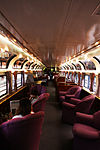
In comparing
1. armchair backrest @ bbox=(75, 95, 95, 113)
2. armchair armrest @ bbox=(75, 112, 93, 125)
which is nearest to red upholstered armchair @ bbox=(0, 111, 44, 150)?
armchair armrest @ bbox=(75, 112, 93, 125)

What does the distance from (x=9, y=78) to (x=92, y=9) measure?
3815 mm

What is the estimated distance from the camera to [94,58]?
4176 mm

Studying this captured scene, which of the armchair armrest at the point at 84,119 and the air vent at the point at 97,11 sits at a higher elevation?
the air vent at the point at 97,11

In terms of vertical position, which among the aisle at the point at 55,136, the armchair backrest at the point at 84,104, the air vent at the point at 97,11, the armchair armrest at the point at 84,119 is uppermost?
the air vent at the point at 97,11

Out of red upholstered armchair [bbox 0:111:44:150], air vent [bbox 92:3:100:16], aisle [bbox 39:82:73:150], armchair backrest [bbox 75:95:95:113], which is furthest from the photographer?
armchair backrest [bbox 75:95:95:113]

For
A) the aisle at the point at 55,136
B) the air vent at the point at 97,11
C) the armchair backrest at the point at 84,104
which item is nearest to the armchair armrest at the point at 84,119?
the armchair backrest at the point at 84,104

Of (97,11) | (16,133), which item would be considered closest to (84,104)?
(16,133)

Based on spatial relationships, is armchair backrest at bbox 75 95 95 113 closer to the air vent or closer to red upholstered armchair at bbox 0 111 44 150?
red upholstered armchair at bbox 0 111 44 150

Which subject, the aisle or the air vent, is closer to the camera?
the air vent

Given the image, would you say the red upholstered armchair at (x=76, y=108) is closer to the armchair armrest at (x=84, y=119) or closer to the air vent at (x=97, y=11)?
the armchair armrest at (x=84, y=119)

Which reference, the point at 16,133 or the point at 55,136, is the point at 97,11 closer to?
the point at 16,133

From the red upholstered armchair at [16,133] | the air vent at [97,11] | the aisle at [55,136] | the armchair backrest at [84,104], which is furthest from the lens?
the armchair backrest at [84,104]

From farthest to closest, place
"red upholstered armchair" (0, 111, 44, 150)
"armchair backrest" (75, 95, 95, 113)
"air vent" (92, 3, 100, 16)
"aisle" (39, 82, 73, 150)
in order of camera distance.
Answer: "armchair backrest" (75, 95, 95, 113) < "aisle" (39, 82, 73, 150) < "red upholstered armchair" (0, 111, 44, 150) < "air vent" (92, 3, 100, 16)

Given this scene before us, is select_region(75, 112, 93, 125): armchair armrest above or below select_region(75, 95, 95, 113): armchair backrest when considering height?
below
